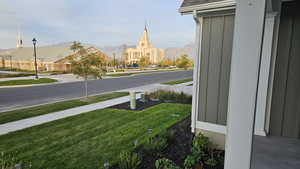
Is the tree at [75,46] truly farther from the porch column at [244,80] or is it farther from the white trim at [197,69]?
the porch column at [244,80]

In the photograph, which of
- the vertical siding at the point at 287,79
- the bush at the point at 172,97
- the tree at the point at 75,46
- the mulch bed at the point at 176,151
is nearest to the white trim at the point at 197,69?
the mulch bed at the point at 176,151

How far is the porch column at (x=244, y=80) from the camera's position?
145cm

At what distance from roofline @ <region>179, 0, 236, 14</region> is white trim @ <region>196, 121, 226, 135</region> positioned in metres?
2.30

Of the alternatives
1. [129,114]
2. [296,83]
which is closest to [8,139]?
[129,114]

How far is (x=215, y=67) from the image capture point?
346 centimetres

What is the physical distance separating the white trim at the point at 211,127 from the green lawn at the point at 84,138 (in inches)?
48.0

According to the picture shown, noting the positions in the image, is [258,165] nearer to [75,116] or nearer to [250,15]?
[250,15]

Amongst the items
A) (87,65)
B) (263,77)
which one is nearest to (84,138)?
(263,77)

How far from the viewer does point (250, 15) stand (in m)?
1.46

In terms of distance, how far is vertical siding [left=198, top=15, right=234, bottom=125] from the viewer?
3299mm

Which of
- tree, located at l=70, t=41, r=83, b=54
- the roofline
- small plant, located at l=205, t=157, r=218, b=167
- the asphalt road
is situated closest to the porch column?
small plant, located at l=205, t=157, r=218, b=167

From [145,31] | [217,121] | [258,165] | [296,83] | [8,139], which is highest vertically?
[145,31]

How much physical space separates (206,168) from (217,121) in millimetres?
1036

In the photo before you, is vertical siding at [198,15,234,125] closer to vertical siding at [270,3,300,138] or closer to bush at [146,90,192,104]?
vertical siding at [270,3,300,138]
